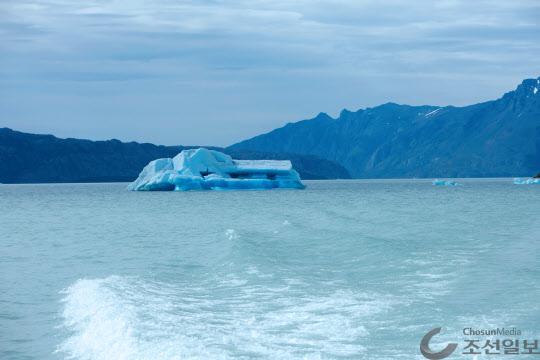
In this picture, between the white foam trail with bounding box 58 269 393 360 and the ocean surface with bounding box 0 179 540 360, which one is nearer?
the white foam trail with bounding box 58 269 393 360

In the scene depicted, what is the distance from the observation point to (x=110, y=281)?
16234 mm

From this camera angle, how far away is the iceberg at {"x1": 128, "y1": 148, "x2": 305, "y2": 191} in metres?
82.1

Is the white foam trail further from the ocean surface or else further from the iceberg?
the iceberg

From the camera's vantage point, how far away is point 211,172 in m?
83.6

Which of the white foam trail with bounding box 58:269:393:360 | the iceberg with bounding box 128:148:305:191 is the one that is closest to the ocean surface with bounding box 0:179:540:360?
the white foam trail with bounding box 58:269:393:360

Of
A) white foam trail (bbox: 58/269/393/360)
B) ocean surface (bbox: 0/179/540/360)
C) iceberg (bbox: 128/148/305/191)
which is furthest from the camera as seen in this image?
iceberg (bbox: 128/148/305/191)

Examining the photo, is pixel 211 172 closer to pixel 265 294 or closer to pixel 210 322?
pixel 265 294

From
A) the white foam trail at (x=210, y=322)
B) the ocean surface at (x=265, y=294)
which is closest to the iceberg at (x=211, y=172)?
the ocean surface at (x=265, y=294)

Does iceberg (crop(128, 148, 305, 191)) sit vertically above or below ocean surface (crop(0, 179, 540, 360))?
above

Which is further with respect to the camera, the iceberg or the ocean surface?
the iceberg

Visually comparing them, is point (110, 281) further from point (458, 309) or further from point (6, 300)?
point (458, 309)

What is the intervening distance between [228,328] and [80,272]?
8648 millimetres

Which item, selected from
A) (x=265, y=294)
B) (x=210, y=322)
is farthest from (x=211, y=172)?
(x=210, y=322)

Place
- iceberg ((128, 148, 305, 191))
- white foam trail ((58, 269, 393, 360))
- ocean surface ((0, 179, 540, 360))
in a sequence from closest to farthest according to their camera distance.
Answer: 1. white foam trail ((58, 269, 393, 360))
2. ocean surface ((0, 179, 540, 360))
3. iceberg ((128, 148, 305, 191))
